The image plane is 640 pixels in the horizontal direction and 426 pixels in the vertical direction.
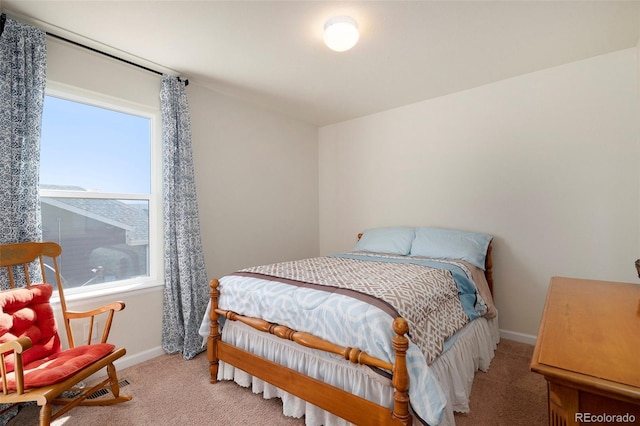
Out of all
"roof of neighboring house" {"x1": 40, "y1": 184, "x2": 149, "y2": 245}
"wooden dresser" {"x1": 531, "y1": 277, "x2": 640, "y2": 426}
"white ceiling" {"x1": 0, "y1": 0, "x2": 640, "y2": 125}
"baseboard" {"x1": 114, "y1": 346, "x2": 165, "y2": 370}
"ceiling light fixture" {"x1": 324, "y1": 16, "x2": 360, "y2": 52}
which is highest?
"white ceiling" {"x1": 0, "y1": 0, "x2": 640, "y2": 125}

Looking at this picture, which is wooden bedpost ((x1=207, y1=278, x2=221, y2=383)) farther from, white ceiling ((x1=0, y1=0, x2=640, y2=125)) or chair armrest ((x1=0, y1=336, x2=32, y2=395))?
white ceiling ((x1=0, y1=0, x2=640, y2=125))

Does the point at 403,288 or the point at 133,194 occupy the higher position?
the point at 133,194

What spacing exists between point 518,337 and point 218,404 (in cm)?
275

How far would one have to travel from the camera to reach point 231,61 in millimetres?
2590

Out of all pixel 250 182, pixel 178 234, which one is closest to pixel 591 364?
pixel 178 234

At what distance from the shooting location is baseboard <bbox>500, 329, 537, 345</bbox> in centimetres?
286

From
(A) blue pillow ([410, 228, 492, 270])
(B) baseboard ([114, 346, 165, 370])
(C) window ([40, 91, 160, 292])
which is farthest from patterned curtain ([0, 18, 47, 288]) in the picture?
(A) blue pillow ([410, 228, 492, 270])

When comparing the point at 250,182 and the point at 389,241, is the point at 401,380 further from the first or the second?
the point at 250,182

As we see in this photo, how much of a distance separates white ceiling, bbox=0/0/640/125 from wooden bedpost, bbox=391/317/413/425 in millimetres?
1937

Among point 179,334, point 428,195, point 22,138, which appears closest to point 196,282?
point 179,334

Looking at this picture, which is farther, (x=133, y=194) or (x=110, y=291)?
(x=133, y=194)

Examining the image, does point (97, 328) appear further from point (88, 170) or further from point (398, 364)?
point (398, 364)

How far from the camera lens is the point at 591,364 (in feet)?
2.74

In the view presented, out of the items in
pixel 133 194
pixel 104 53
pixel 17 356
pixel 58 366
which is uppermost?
pixel 104 53
